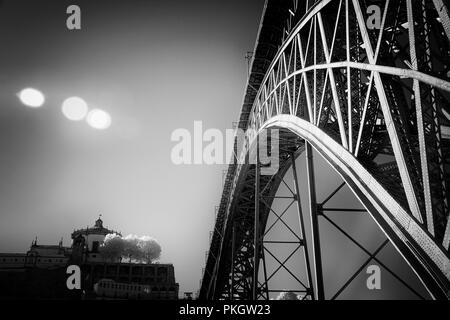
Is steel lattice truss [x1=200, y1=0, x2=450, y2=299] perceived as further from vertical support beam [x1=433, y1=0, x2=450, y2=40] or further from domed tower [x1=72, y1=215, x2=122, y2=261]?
domed tower [x1=72, y1=215, x2=122, y2=261]

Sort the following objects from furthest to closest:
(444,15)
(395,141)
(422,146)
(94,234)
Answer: (94,234)
(395,141)
(422,146)
(444,15)

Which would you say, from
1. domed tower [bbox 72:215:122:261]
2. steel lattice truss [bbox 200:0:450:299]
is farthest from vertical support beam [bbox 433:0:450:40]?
domed tower [bbox 72:215:122:261]

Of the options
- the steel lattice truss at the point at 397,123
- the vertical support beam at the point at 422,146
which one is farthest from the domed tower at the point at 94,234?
the vertical support beam at the point at 422,146

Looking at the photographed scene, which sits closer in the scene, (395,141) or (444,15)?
(444,15)

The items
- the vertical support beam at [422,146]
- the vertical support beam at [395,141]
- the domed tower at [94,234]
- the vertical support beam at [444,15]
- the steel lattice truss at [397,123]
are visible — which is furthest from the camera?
the domed tower at [94,234]

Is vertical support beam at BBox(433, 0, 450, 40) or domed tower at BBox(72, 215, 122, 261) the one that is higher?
vertical support beam at BBox(433, 0, 450, 40)

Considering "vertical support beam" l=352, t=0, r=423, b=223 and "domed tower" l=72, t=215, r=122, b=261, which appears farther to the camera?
"domed tower" l=72, t=215, r=122, b=261

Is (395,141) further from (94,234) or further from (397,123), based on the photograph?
(94,234)

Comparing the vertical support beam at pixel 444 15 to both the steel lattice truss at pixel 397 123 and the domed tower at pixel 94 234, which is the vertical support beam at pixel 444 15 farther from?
the domed tower at pixel 94 234

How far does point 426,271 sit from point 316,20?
24.5ft

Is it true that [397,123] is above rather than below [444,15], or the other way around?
below

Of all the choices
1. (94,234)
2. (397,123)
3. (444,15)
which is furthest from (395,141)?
(94,234)
